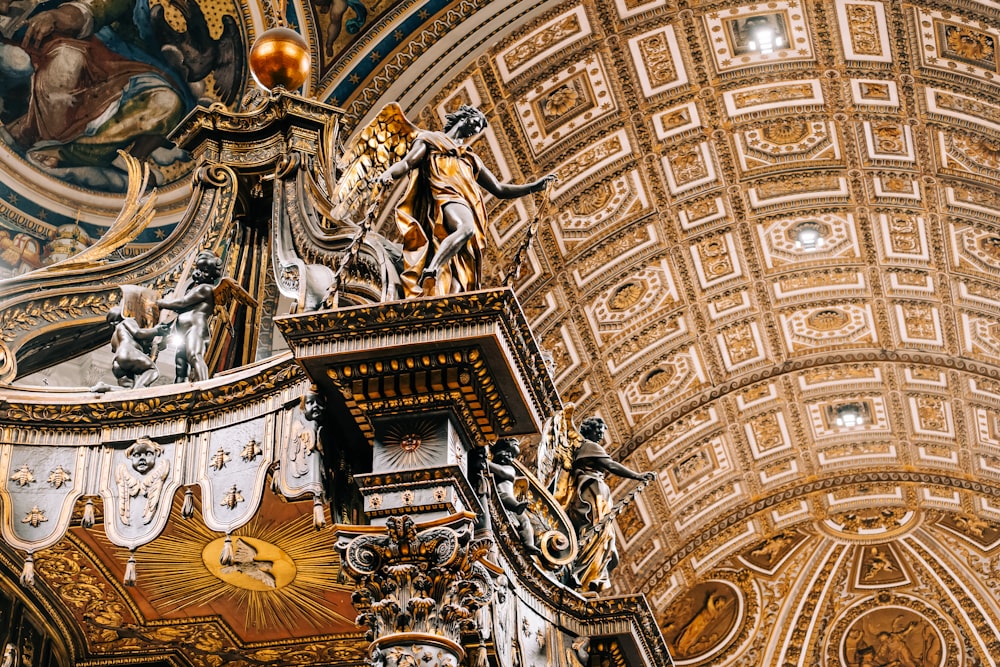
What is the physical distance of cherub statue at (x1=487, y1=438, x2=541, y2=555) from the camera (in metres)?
7.14

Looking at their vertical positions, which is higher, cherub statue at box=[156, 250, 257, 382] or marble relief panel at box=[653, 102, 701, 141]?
marble relief panel at box=[653, 102, 701, 141]

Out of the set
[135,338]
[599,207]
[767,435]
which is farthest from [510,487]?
[767,435]

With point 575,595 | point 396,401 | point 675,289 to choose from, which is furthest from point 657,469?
point 396,401

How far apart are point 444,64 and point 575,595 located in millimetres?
5507

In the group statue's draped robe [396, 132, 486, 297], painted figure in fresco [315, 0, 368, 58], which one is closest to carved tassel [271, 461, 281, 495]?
statue's draped robe [396, 132, 486, 297]

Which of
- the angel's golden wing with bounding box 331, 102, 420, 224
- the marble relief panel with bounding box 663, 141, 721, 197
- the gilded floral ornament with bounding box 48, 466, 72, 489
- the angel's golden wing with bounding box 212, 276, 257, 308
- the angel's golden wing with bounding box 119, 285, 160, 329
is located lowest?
the gilded floral ornament with bounding box 48, 466, 72, 489

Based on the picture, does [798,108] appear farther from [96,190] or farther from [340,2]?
[96,190]

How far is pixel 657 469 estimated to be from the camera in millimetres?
17203

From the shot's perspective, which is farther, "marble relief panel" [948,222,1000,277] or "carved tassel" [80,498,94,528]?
"marble relief panel" [948,222,1000,277]

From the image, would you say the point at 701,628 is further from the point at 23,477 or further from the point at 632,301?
the point at 23,477

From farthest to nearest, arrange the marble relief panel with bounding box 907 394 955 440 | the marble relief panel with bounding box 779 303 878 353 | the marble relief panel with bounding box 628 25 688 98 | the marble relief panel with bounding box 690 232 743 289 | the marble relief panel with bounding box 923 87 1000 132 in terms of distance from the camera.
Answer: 1. the marble relief panel with bounding box 907 394 955 440
2. the marble relief panel with bounding box 779 303 878 353
3. the marble relief panel with bounding box 690 232 743 289
4. the marble relief panel with bounding box 923 87 1000 132
5. the marble relief panel with bounding box 628 25 688 98

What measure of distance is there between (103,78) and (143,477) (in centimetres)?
588

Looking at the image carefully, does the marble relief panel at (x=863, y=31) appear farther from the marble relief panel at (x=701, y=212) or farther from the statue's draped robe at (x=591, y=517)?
the statue's draped robe at (x=591, y=517)

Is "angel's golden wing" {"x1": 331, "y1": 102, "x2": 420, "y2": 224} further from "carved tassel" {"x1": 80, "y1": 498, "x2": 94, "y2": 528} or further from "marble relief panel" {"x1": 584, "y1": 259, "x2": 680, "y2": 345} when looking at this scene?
"marble relief panel" {"x1": 584, "y1": 259, "x2": 680, "y2": 345}
